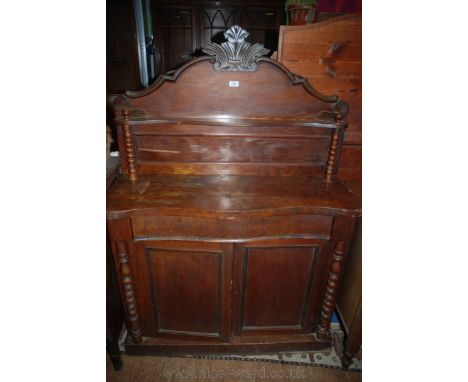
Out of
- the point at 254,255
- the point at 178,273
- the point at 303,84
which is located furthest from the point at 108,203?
the point at 303,84

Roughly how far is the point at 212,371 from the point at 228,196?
940 millimetres

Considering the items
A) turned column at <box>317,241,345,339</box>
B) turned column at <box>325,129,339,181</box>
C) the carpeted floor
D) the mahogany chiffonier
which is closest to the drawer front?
the mahogany chiffonier

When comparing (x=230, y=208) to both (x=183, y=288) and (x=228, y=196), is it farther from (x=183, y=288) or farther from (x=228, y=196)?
(x=183, y=288)

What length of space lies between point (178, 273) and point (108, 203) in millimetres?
407

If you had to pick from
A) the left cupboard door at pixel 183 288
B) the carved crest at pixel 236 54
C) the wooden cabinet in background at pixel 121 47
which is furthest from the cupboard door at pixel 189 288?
the wooden cabinet in background at pixel 121 47

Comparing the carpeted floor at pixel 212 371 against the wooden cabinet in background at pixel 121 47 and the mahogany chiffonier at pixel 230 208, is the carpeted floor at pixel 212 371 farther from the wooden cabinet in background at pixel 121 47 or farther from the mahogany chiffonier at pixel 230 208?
the wooden cabinet in background at pixel 121 47

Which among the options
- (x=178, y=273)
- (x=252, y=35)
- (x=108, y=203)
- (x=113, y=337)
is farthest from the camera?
(x=252, y=35)

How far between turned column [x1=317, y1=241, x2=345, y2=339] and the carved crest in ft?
2.84

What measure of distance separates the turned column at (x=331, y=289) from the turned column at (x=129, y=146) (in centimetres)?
97

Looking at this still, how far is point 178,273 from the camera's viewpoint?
112 cm

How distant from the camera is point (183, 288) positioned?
1153 mm

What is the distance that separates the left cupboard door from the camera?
3.51 feet

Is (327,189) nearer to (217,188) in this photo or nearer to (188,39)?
(217,188)

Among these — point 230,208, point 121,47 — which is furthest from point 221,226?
point 121,47
